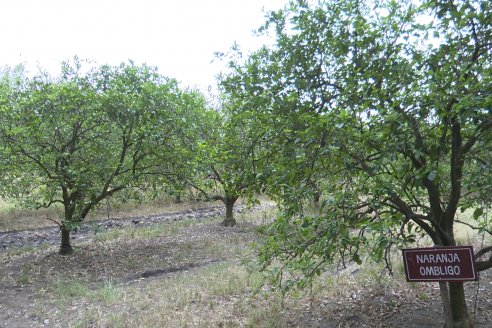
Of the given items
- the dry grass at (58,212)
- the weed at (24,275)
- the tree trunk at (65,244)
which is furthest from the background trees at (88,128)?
the dry grass at (58,212)

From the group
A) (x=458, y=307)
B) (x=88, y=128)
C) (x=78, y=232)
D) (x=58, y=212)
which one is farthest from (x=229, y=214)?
(x=458, y=307)

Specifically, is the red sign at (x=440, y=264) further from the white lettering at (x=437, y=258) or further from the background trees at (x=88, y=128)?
the background trees at (x=88, y=128)

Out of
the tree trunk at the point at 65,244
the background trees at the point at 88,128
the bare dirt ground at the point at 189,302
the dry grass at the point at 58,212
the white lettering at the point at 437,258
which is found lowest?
the bare dirt ground at the point at 189,302

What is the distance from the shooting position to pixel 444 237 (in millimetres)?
5195

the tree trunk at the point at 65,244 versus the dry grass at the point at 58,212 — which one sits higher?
the dry grass at the point at 58,212

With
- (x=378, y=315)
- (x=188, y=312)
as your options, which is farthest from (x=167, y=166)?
(x=378, y=315)

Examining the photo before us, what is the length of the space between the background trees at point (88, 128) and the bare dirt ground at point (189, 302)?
162 cm

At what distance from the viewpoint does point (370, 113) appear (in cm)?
423

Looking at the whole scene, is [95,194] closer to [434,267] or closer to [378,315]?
[378,315]

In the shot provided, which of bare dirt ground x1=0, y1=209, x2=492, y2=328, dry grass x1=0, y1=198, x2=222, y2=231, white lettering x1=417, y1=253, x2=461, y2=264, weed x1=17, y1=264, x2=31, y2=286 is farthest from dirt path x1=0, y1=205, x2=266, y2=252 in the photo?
white lettering x1=417, y1=253, x2=461, y2=264

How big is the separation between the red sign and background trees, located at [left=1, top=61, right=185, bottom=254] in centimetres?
833

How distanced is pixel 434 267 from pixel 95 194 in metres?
9.70

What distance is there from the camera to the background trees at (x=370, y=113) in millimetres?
3707

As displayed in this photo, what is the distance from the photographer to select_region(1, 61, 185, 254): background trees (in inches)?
432
